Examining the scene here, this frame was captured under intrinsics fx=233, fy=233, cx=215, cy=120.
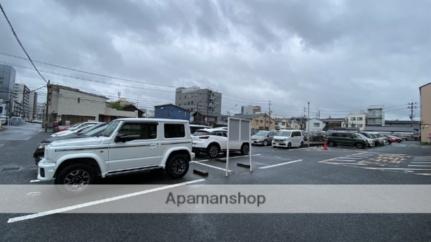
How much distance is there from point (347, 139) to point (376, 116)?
78412 millimetres

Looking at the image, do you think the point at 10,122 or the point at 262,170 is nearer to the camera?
the point at 262,170

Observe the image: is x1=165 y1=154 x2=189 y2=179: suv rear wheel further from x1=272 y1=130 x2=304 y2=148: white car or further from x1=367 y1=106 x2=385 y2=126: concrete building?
x1=367 y1=106 x2=385 y2=126: concrete building

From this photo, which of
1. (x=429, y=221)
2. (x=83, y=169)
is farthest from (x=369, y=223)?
(x=83, y=169)

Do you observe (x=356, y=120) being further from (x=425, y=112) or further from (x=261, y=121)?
(x=425, y=112)

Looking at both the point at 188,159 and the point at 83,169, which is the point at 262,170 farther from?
the point at 83,169

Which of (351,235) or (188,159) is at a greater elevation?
(188,159)

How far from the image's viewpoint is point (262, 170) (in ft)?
30.2

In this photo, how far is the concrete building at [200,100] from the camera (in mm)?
81188

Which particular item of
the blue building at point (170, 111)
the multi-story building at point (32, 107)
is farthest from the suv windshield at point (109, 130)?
the multi-story building at point (32, 107)

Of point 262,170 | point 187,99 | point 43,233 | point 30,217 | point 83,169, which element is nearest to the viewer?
point 43,233

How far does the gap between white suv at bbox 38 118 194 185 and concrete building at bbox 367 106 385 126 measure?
322ft

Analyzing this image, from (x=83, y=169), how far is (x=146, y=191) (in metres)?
1.54

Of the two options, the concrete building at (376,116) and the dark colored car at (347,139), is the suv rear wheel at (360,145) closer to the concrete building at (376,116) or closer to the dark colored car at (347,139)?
the dark colored car at (347,139)

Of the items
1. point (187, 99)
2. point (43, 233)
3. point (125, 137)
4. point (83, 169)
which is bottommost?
point (43, 233)
